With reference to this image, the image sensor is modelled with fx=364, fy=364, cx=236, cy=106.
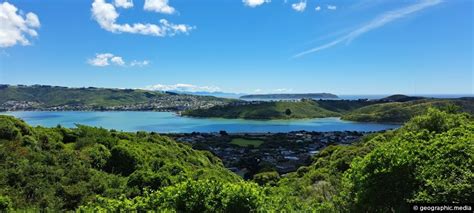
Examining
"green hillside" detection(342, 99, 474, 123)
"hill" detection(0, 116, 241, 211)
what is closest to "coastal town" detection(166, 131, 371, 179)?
"hill" detection(0, 116, 241, 211)

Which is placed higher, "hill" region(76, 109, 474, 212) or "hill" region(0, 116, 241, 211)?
"hill" region(76, 109, 474, 212)

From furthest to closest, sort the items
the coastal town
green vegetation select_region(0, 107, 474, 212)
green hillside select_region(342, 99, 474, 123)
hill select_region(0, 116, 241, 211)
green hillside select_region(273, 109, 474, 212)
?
green hillside select_region(342, 99, 474, 123), the coastal town, hill select_region(0, 116, 241, 211), green vegetation select_region(0, 107, 474, 212), green hillside select_region(273, 109, 474, 212)

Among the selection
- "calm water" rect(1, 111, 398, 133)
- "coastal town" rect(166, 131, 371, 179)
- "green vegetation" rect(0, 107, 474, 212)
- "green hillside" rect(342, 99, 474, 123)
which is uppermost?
"green vegetation" rect(0, 107, 474, 212)

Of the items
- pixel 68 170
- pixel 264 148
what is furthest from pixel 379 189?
pixel 264 148

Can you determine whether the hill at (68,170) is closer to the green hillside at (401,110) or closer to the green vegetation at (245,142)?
the green vegetation at (245,142)

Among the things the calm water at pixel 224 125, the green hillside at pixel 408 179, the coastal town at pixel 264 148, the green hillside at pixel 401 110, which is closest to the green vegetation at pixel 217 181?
the green hillside at pixel 408 179

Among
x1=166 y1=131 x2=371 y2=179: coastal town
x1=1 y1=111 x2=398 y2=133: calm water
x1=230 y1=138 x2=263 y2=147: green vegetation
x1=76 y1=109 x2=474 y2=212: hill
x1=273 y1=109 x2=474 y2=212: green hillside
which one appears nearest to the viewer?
x1=273 y1=109 x2=474 y2=212: green hillside

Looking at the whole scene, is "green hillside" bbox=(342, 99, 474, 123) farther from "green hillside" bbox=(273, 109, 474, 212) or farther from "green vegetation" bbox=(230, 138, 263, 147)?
"green hillside" bbox=(273, 109, 474, 212)

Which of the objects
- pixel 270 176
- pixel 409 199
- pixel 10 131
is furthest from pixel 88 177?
pixel 270 176
